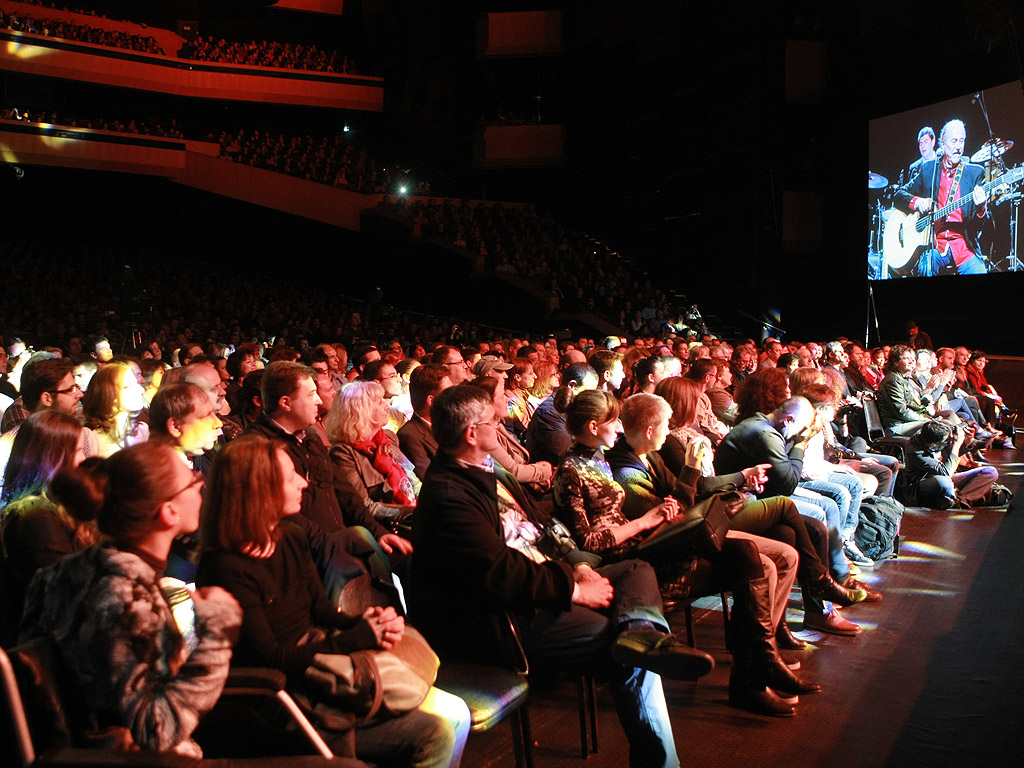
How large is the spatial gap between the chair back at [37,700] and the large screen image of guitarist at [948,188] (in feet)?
47.8

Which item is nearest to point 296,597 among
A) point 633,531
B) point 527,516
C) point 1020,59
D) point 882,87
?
point 527,516

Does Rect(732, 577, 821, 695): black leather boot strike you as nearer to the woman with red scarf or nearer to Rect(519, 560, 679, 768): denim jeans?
Rect(519, 560, 679, 768): denim jeans

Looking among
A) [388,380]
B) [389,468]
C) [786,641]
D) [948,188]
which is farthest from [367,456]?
[948,188]

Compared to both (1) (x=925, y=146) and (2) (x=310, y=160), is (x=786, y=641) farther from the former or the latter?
(2) (x=310, y=160)

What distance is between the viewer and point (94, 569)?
180 cm

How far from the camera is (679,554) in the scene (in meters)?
3.17

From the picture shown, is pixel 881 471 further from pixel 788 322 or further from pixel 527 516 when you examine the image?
pixel 788 322

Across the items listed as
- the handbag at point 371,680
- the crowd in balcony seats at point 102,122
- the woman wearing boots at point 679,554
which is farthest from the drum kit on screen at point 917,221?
the crowd in balcony seats at point 102,122

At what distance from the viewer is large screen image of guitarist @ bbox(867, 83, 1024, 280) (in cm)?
1330

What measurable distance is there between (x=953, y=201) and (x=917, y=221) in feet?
3.47

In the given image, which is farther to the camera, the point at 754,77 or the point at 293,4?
the point at 293,4

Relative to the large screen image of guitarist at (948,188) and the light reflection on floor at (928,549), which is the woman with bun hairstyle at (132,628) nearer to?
the light reflection on floor at (928,549)

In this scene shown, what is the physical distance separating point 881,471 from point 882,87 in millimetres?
12774

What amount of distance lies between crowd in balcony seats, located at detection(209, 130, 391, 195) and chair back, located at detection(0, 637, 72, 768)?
22.3 meters
